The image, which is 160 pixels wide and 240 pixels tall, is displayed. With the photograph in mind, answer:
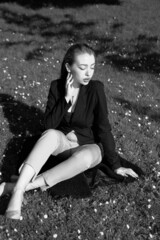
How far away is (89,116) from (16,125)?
2.26m

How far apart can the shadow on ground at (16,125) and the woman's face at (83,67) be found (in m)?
1.49

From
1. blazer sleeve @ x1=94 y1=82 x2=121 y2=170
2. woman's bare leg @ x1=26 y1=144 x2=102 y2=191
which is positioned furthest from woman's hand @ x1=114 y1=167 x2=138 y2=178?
woman's bare leg @ x1=26 y1=144 x2=102 y2=191

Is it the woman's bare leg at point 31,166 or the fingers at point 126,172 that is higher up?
the woman's bare leg at point 31,166

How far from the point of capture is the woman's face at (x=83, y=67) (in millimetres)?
5809

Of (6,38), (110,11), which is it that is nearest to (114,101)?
(6,38)

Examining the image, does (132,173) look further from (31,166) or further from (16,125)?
(16,125)

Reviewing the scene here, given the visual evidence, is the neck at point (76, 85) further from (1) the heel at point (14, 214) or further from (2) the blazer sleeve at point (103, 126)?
(1) the heel at point (14, 214)

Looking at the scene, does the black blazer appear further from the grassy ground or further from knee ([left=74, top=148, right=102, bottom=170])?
the grassy ground

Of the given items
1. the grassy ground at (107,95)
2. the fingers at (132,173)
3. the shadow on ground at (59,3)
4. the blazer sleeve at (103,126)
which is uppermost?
the blazer sleeve at (103,126)

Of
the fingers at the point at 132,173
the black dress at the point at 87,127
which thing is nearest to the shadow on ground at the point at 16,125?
the black dress at the point at 87,127

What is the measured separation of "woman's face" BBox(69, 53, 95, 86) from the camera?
19.1ft

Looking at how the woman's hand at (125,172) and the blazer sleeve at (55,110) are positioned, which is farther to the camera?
the woman's hand at (125,172)

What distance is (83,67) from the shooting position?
5852 millimetres

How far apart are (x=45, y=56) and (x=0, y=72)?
2.18 metres
